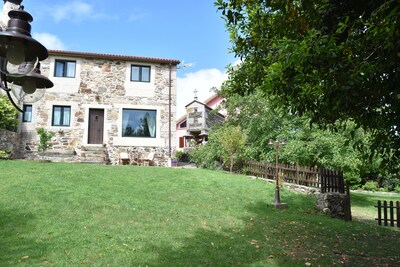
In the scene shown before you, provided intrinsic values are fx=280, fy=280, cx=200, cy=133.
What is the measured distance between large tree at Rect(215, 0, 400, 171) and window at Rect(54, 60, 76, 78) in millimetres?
14066

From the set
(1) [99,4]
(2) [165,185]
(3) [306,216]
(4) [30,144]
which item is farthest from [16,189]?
(4) [30,144]

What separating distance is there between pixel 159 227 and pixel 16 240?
97.3 inches

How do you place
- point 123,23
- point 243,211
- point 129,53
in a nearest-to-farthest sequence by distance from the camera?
point 243,211 → point 123,23 → point 129,53

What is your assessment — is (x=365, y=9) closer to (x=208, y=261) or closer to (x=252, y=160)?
(x=208, y=261)

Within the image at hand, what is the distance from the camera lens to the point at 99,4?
299 inches

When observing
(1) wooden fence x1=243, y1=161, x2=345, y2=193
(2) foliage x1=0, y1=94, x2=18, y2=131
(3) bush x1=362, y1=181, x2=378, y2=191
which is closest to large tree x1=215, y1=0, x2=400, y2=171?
(1) wooden fence x1=243, y1=161, x2=345, y2=193

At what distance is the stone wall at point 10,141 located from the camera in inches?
523

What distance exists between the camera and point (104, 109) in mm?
16016

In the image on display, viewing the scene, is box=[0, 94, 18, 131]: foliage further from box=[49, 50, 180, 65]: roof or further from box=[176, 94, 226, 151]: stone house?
box=[176, 94, 226, 151]: stone house

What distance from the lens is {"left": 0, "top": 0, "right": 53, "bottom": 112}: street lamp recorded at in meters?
2.73

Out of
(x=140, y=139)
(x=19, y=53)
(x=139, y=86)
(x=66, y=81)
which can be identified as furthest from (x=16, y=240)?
(x=66, y=81)

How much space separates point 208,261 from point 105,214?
9.58ft

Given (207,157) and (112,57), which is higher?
(112,57)

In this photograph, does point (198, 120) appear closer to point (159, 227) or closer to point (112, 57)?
point (112, 57)
